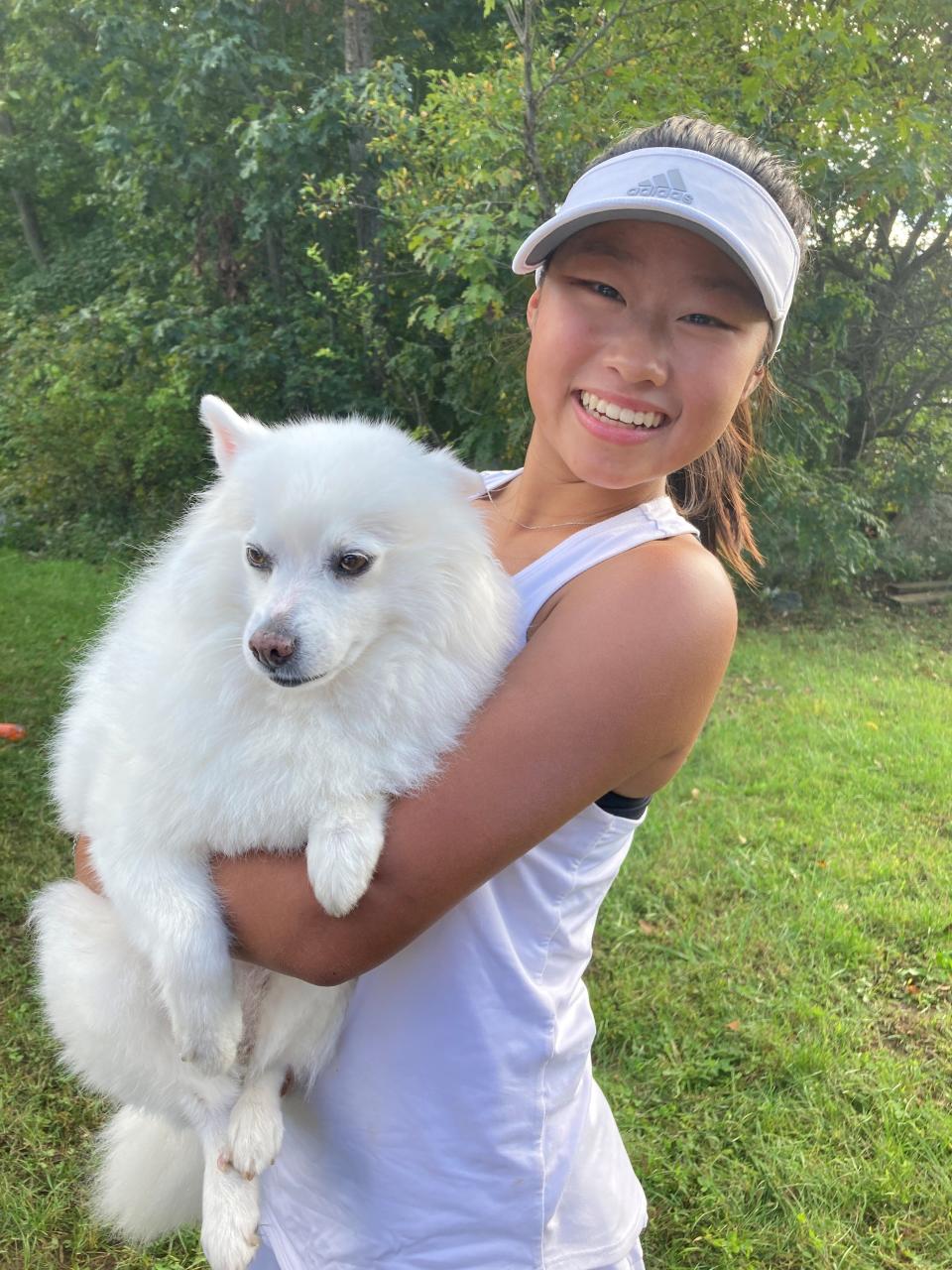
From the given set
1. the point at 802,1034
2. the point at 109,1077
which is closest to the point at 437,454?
the point at 109,1077

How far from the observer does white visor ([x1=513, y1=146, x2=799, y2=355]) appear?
4.57 feet

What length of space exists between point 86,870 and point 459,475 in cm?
109

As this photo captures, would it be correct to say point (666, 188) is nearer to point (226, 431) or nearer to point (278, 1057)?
point (226, 431)

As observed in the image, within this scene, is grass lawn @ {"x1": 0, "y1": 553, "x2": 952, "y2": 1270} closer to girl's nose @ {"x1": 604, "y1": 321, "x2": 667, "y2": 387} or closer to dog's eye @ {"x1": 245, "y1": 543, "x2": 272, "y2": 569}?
dog's eye @ {"x1": 245, "y1": 543, "x2": 272, "y2": 569}

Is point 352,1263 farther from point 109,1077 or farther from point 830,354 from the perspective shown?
point 830,354

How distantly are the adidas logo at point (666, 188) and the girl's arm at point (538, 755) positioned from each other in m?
0.57

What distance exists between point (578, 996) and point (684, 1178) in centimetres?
195

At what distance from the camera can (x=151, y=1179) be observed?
76.9 inches

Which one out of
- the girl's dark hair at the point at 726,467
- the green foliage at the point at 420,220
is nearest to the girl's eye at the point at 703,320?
the girl's dark hair at the point at 726,467

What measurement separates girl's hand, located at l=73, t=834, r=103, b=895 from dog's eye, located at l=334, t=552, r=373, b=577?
2.55 ft

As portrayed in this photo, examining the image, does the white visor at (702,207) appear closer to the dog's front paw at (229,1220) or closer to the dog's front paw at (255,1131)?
the dog's front paw at (255,1131)

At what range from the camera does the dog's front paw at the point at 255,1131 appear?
1571mm

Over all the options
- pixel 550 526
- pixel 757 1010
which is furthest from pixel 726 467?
pixel 757 1010

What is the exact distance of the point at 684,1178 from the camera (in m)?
2.99
